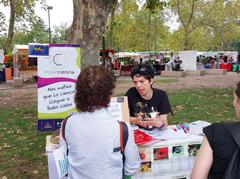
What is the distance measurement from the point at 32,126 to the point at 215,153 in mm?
5831

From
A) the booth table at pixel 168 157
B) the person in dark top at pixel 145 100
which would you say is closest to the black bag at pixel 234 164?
the booth table at pixel 168 157

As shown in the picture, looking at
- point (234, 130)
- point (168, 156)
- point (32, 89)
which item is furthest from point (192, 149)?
point (32, 89)

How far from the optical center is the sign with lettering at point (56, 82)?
4.00 m

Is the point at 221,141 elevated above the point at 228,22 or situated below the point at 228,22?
below

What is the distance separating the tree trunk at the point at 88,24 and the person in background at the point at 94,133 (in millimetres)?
2742

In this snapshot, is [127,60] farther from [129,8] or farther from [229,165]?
[229,165]

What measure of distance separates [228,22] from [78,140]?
37425mm

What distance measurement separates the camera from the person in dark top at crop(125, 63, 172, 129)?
10.1 feet

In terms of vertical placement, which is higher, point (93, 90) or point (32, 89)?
point (93, 90)

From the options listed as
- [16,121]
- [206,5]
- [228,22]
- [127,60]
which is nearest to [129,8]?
[16,121]

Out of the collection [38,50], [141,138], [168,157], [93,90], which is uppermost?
[38,50]

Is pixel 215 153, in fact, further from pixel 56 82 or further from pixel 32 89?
pixel 32 89

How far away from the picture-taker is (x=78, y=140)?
6.21ft

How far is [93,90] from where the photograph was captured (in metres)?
1.89
